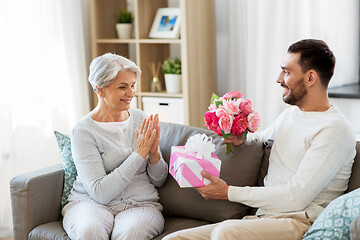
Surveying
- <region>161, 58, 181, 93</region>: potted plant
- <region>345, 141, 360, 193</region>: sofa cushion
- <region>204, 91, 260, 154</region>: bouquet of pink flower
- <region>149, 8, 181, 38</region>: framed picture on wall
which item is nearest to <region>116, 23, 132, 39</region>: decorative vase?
<region>149, 8, 181, 38</region>: framed picture on wall

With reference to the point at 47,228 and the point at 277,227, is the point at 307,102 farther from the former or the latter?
the point at 47,228

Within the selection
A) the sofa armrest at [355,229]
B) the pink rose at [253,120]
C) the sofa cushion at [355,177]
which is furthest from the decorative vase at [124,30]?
the sofa armrest at [355,229]

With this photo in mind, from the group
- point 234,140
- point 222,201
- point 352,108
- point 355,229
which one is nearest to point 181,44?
point 352,108

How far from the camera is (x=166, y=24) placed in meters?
3.83

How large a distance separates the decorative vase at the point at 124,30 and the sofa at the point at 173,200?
5.41ft

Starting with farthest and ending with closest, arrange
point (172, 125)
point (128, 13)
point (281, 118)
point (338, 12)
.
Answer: point (128, 13), point (338, 12), point (172, 125), point (281, 118)

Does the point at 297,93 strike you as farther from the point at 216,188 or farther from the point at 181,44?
the point at 181,44

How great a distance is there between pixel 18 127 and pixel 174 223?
1548 mm

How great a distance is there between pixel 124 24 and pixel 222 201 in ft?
6.54

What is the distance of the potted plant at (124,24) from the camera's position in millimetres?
3986

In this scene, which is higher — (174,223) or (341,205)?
(341,205)

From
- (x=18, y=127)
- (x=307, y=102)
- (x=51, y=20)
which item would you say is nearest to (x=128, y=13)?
(x=51, y=20)

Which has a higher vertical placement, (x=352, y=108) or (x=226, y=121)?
(x=226, y=121)

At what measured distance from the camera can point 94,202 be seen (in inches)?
96.0
